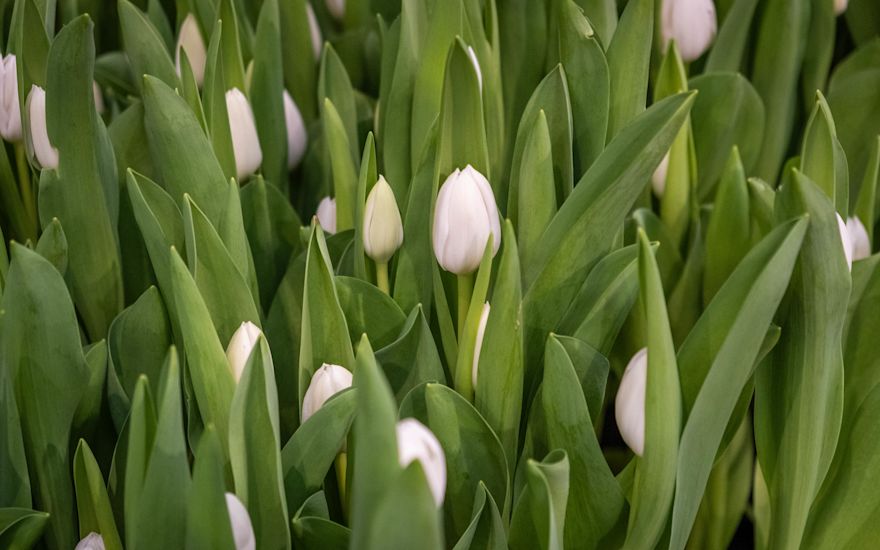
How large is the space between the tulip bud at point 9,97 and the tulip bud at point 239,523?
0.34 meters

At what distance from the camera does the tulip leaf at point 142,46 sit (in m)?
0.70

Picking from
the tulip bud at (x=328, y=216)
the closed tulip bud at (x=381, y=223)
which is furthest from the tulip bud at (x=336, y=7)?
the closed tulip bud at (x=381, y=223)

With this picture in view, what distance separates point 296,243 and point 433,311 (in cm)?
12

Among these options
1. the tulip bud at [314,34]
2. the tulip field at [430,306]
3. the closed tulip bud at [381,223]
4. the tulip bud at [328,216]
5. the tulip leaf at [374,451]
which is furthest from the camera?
the tulip bud at [314,34]

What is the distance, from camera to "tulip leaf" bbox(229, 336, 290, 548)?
0.48 m

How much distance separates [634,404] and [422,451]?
139 millimetres

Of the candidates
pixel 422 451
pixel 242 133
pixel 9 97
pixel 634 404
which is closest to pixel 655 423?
pixel 634 404

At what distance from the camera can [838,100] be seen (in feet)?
2.78

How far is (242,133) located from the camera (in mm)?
704

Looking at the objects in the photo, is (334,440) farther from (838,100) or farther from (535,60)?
(838,100)

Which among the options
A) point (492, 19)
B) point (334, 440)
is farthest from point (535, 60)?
point (334, 440)

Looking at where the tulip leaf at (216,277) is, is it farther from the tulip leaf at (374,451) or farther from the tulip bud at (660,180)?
the tulip bud at (660,180)

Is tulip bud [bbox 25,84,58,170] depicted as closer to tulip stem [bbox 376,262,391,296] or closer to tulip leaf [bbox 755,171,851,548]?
tulip stem [bbox 376,262,391,296]

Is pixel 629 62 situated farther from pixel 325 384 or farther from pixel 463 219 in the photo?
pixel 325 384
